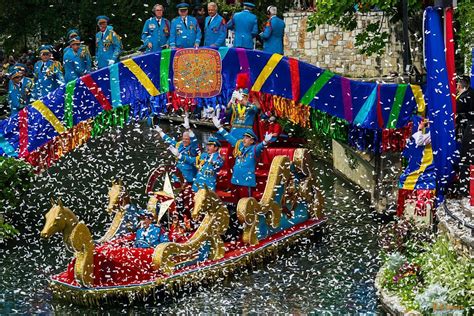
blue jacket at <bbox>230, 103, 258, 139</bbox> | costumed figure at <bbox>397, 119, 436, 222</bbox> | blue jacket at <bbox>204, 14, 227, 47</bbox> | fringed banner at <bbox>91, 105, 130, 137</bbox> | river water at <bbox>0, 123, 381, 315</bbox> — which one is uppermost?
blue jacket at <bbox>204, 14, 227, 47</bbox>

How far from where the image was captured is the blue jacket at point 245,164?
1806cm

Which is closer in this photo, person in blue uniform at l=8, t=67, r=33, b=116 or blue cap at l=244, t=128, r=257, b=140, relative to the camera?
blue cap at l=244, t=128, r=257, b=140

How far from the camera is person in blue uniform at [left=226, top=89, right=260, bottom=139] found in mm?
17964

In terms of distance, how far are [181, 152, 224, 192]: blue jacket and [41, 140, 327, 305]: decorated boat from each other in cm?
34

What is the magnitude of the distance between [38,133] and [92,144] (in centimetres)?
1224

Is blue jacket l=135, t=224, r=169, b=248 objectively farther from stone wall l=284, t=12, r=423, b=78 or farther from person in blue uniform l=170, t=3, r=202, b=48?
stone wall l=284, t=12, r=423, b=78

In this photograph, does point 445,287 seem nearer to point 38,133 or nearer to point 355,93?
point 355,93

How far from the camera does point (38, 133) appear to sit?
17.4m

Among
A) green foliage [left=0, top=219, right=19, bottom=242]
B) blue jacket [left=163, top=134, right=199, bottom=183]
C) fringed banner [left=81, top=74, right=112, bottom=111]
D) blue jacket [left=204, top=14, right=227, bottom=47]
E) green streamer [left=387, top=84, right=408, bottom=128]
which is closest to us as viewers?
fringed banner [left=81, top=74, right=112, bottom=111]

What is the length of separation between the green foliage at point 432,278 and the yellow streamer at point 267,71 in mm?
3007

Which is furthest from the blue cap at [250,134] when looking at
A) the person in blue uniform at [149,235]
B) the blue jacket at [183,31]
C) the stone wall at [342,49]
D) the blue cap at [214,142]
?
the stone wall at [342,49]

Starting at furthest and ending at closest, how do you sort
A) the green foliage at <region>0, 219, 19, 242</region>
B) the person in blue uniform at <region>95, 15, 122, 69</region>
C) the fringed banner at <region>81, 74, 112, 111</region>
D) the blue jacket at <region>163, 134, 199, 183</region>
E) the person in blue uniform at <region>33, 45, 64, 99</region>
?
the person in blue uniform at <region>95, 15, 122, 69</region>
the person in blue uniform at <region>33, 45, 64, 99</region>
the green foliage at <region>0, 219, 19, 242</region>
the blue jacket at <region>163, 134, 199, 183</region>
the fringed banner at <region>81, 74, 112, 111</region>

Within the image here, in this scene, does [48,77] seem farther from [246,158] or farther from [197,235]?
[197,235]

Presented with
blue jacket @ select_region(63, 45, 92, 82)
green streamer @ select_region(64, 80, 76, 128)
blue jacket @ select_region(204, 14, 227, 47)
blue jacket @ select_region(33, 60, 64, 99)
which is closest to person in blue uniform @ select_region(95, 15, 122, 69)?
blue jacket @ select_region(63, 45, 92, 82)
